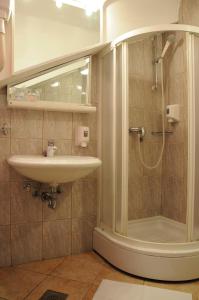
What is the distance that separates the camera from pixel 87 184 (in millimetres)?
2039

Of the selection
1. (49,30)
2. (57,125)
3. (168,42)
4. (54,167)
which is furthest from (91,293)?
(168,42)

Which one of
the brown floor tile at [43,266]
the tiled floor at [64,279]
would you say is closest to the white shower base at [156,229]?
the tiled floor at [64,279]

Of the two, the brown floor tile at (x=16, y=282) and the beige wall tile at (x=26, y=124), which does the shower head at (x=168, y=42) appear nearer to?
the beige wall tile at (x=26, y=124)

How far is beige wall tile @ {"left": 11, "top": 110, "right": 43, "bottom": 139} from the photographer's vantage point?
177 cm

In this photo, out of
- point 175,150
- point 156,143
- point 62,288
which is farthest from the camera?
point 156,143

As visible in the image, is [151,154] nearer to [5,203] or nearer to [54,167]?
[54,167]

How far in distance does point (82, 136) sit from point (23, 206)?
0.71 metres

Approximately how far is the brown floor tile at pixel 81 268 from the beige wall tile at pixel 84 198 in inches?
13.1

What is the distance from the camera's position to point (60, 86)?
1.91 metres

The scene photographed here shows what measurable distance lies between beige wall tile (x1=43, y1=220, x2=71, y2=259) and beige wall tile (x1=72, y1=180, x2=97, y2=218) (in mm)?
126

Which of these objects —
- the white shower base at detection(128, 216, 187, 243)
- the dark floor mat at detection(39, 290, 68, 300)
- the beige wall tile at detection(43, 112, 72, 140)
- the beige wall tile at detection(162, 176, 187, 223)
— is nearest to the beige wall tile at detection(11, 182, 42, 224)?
the beige wall tile at detection(43, 112, 72, 140)

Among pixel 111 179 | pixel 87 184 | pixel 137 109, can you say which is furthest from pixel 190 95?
pixel 87 184

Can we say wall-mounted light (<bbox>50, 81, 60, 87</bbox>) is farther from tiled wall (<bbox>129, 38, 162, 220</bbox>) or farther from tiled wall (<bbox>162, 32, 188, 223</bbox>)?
tiled wall (<bbox>162, 32, 188, 223</bbox>)

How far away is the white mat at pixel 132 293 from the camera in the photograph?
1.40m
